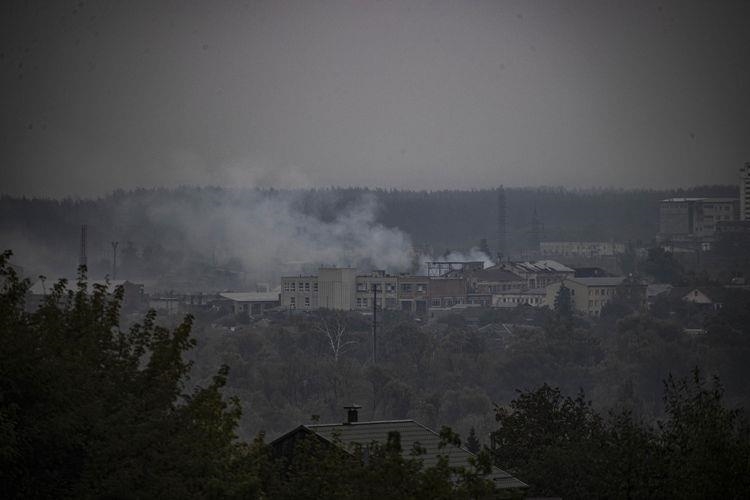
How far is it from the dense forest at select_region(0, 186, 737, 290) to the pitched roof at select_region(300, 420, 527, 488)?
330ft

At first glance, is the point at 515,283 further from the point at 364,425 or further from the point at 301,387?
the point at 364,425

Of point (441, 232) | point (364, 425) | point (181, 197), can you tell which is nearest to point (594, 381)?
point (364, 425)

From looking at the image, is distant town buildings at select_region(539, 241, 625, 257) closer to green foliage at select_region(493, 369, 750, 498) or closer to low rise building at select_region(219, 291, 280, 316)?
low rise building at select_region(219, 291, 280, 316)

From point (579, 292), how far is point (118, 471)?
10302 cm

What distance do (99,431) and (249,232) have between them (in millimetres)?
126625

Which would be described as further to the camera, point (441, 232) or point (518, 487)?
point (441, 232)

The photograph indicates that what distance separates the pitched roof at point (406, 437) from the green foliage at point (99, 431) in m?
3.51

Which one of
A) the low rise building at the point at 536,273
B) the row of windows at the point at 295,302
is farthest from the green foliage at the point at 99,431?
the low rise building at the point at 536,273

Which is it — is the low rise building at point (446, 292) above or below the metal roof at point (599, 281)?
below

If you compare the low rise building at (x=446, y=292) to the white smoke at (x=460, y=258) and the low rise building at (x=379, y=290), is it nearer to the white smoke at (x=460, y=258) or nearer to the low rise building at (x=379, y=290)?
the low rise building at (x=379, y=290)

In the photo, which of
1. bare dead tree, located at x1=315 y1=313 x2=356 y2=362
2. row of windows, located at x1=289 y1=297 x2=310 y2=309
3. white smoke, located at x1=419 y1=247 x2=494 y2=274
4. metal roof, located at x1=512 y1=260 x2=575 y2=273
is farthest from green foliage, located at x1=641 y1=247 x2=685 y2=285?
bare dead tree, located at x1=315 y1=313 x2=356 y2=362

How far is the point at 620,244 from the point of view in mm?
165750

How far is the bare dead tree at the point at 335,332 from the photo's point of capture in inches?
3516

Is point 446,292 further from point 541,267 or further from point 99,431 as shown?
point 99,431
